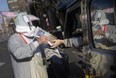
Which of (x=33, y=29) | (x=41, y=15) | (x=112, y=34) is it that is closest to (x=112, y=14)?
(x=112, y=34)

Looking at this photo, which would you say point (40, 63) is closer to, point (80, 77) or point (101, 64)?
point (80, 77)

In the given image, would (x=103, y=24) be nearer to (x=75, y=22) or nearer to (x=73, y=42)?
(x=73, y=42)

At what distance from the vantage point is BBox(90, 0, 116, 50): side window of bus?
3150mm

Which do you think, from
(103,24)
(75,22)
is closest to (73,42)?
(75,22)

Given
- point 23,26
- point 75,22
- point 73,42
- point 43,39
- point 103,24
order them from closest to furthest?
point 103,24
point 43,39
point 73,42
point 23,26
point 75,22

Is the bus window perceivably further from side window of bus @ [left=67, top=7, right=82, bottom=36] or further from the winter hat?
the winter hat

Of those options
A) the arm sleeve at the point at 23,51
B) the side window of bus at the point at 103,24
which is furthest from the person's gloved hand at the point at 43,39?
the side window of bus at the point at 103,24

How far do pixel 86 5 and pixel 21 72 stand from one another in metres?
1.45

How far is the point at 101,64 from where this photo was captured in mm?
3229

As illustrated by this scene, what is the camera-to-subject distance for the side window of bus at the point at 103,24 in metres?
3.15

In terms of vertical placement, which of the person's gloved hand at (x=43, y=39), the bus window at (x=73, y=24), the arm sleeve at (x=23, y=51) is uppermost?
the bus window at (x=73, y=24)

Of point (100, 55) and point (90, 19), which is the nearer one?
point (100, 55)

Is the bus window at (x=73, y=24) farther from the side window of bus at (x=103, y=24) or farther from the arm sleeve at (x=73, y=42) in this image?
the side window of bus at (x=103, y=24)

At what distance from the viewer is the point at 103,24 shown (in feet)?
11.1
